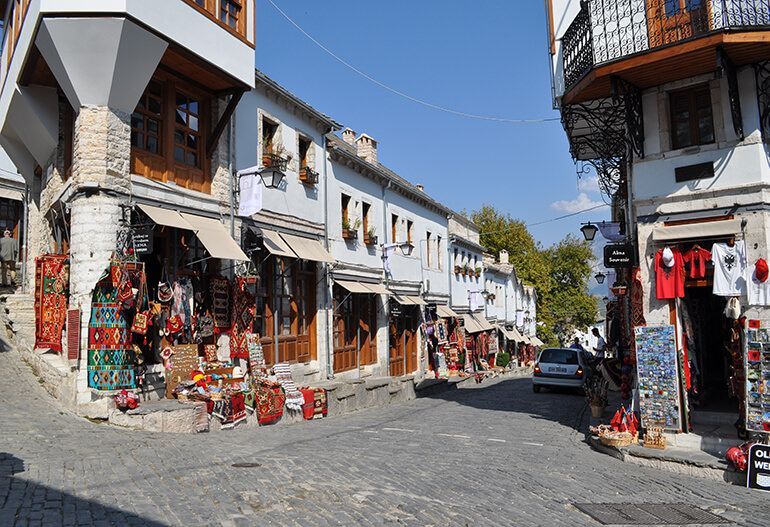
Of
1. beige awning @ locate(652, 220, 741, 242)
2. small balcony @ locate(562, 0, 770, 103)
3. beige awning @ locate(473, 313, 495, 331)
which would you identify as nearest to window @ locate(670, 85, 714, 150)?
small balcony @ locate(562, 0, 770, 103)

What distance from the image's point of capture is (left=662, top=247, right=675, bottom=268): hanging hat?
10242 millimetres

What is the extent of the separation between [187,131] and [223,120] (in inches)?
30.1

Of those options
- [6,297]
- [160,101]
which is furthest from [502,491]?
[6,297]

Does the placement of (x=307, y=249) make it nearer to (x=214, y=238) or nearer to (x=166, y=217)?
(x=214, y=238)

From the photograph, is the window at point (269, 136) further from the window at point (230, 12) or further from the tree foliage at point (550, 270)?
the tree foliage at point (550, 270)

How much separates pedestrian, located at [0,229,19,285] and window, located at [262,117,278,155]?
7.98 meters

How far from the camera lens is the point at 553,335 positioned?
171ft

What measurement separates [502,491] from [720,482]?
3.33 metres

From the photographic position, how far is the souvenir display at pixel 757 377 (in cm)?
877

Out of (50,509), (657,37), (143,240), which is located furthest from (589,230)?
(50,509)

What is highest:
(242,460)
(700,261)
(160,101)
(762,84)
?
(160,101)

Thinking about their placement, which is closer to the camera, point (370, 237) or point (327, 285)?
point (327, 285)

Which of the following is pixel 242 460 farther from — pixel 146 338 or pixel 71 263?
pixel 71 263

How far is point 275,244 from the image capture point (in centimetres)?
1434
